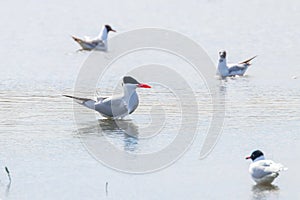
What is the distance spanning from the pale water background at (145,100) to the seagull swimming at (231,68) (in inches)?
7.2

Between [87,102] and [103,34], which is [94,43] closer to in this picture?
[103,34]

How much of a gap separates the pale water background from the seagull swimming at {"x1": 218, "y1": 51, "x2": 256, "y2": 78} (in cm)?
18

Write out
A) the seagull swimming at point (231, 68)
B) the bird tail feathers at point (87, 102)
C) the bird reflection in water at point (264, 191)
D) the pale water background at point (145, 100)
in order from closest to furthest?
the bird reflection in water at point (264, 191) < the pale water background at point (145, 100) < the bird tail feathers at point (87, 102) < the seagull swimming at point (231, 68)

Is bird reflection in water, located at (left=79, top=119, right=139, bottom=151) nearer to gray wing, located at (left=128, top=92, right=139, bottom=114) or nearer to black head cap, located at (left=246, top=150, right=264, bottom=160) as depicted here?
gray wing, located at (left=128, top=92, right=139, bottom=114)

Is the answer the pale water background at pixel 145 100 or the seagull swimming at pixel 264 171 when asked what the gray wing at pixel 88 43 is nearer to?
the pale water background at pixel 145 100

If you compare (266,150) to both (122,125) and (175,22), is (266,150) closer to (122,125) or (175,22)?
(122,125)

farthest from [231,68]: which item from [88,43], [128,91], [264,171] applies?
[264,171]

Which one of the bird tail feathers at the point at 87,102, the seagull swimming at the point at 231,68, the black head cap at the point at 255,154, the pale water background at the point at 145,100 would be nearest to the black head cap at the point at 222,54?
the seagull swimming at the point at 231,68

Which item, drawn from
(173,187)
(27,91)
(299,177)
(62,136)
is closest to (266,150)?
(299,177)

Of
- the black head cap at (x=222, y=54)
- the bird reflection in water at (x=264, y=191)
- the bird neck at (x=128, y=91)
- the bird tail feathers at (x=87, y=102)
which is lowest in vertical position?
the bird tail feathers at (x=87, y=102)

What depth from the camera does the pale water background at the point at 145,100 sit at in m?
7.62

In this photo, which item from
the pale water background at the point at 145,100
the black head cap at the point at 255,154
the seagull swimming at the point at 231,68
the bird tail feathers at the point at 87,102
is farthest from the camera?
the seagull swimming at the point at 231,68

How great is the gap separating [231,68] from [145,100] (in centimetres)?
211

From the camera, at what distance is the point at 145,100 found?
11000 mm
